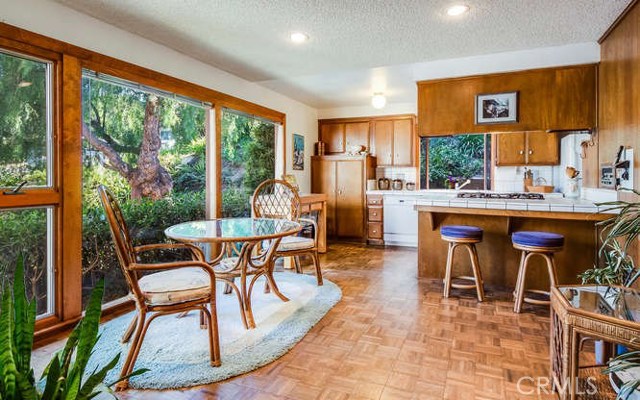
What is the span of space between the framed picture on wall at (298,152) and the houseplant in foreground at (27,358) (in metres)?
4.76

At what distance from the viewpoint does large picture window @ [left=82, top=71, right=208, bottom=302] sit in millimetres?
2803

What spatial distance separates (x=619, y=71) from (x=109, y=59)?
4.02 metres

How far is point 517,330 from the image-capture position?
2.57 meters

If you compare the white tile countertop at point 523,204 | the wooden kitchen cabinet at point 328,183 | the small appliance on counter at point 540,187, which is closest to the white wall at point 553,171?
the small appliance on counter at point 540,187

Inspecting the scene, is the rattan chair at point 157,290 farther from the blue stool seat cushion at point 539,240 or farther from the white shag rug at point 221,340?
the blue stool seat cushion at point 539,240

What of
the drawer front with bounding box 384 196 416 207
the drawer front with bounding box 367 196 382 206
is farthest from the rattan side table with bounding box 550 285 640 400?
the drawer front with bounding box 367 196 382 206

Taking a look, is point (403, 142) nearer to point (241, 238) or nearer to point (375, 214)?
point (375, 214)

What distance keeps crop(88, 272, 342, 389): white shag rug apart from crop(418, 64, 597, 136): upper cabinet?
89.9 inches

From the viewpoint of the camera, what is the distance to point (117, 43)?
288cm

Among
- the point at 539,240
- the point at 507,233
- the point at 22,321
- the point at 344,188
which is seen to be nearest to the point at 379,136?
the point at 344,188

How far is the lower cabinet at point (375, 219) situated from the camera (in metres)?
5.86

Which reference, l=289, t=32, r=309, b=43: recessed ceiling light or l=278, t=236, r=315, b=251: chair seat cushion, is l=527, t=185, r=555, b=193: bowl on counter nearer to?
l=278, t=236, r=315, b=251: chair seat cushion

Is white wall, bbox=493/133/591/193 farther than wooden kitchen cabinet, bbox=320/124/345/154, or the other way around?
wooden kitchen cabinet, bbox=320/124/345/154

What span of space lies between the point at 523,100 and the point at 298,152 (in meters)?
3.25
